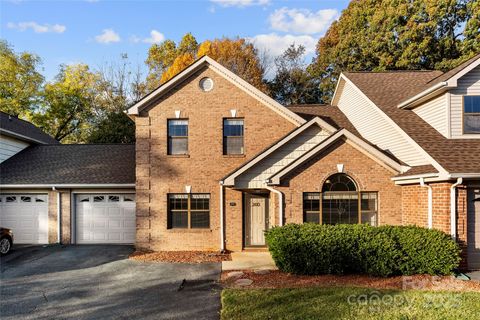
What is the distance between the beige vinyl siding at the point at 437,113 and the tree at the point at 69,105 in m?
31.2

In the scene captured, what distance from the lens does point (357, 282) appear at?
9.07 meters

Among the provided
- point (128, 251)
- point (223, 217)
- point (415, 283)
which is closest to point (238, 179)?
point (223, 217)

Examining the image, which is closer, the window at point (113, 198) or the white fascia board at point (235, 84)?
the white fascia board at point (235, 84)

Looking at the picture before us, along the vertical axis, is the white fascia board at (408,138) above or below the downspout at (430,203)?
above

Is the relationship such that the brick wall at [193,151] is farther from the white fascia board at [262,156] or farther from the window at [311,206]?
the window at [311,206]

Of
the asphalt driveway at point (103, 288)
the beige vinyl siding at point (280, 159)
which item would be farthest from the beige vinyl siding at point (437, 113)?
the asphalt driveway at point (103, 288)

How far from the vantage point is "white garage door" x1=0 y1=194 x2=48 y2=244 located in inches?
609

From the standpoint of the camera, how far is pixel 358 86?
1614 centimetres

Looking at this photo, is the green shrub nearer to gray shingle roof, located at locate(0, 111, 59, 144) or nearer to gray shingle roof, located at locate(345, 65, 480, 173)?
gray shingle roof, located at locate(345, 65, 480, 173)

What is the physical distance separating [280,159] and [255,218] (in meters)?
2.76

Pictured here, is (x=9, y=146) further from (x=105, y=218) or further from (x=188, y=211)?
(x=188, y=211)

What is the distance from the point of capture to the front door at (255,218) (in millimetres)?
13672

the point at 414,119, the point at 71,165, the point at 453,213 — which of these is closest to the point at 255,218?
the point at 453,213

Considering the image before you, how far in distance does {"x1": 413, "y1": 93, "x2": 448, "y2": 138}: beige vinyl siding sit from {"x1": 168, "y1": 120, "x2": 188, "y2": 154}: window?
375 inches
